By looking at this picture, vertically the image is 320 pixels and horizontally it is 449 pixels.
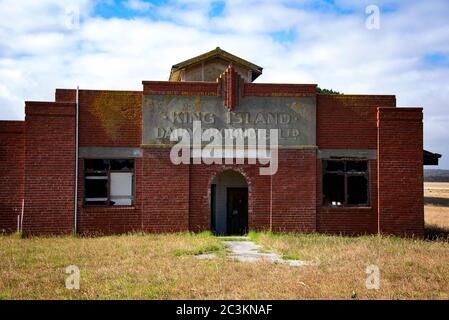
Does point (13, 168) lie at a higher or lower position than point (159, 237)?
higher

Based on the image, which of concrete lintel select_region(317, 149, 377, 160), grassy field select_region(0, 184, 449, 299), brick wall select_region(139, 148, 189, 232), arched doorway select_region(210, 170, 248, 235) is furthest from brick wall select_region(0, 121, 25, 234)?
concrete lintel select_region(317, 149, 377, 160)

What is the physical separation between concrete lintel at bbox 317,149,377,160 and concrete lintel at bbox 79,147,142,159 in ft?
20.7

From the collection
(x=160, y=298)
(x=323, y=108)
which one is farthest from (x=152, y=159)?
(x=160, y=298)

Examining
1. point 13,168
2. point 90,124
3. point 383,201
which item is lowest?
point 383,201

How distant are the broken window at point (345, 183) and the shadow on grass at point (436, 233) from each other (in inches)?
101

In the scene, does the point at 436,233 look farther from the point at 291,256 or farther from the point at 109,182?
the point at 109,182

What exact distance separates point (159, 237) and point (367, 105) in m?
8.52

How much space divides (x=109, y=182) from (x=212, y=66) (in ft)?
25.1

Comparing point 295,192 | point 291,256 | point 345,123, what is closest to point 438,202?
point 345,123

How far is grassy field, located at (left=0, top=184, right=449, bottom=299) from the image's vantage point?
30.3 feet
